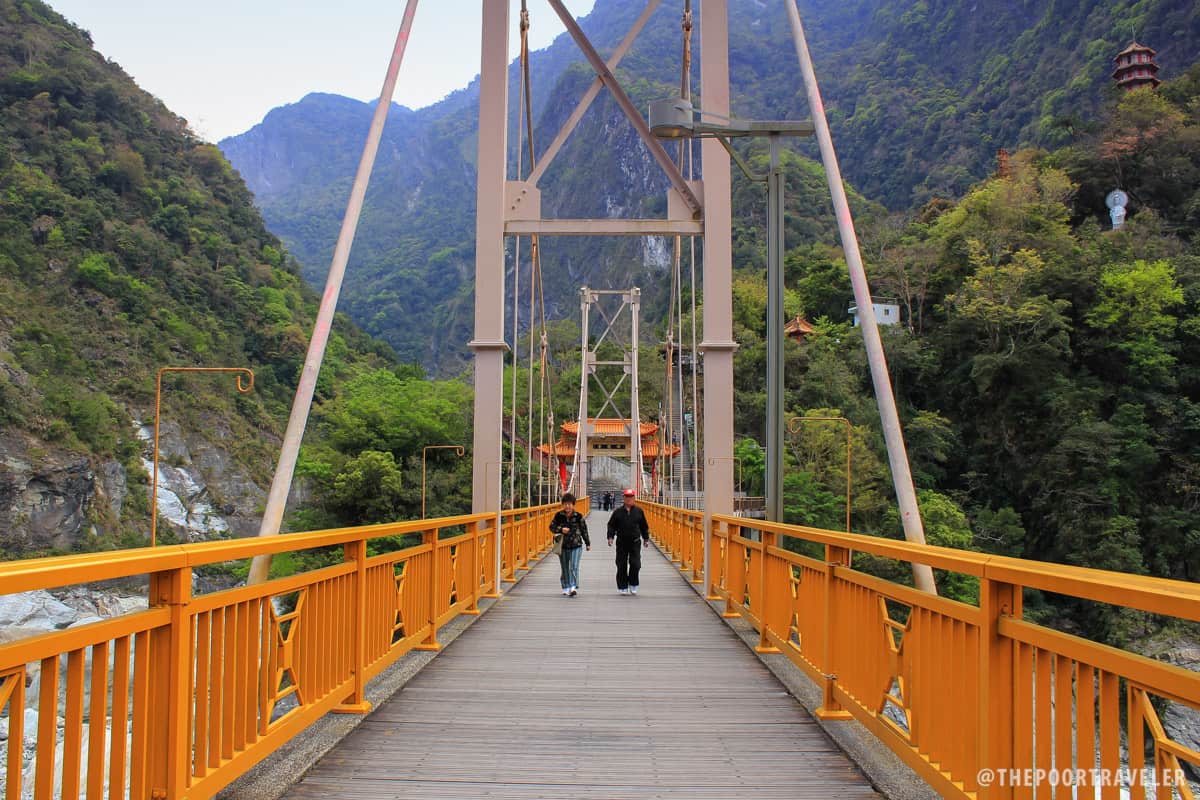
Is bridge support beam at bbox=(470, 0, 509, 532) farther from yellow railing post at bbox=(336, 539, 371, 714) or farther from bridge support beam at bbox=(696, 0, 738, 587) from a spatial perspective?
yellow railing post at bbox=(336, 539, 371, 714)

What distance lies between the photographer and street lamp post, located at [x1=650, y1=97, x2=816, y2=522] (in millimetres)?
7020

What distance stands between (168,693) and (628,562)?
26.6ft

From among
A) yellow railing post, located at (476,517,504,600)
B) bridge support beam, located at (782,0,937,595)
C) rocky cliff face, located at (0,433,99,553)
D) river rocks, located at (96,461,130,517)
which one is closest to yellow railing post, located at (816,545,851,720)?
bridge support beam, located at (782,0,937,595)

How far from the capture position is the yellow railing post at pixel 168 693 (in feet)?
8.13

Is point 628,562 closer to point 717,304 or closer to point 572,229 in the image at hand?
point 717,304

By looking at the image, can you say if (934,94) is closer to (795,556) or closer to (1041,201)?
(1041,201)

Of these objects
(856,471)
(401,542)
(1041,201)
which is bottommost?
(401,542)

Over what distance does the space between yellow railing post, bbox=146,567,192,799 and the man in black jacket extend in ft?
25.0

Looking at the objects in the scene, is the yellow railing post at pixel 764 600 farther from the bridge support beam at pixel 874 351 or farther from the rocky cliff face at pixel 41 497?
the rocky cliff face at pixel 41 497

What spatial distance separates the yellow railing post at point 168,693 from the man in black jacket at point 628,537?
7631 mm

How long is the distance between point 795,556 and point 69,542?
36704 millimetres

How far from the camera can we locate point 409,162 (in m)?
150

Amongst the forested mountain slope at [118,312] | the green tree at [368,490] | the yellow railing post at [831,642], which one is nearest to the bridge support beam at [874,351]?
the yellow railing post at [831,642]

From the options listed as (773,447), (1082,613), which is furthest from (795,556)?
(1082,613)
